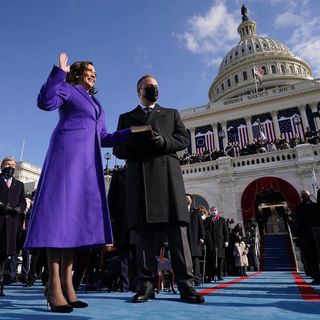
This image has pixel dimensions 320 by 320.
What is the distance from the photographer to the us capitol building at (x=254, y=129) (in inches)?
758

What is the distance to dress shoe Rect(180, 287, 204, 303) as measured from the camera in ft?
9.66

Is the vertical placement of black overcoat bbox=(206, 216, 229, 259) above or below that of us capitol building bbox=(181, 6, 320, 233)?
below

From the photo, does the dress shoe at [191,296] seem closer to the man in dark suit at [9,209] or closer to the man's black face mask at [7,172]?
the man in dark suit at [9,209]

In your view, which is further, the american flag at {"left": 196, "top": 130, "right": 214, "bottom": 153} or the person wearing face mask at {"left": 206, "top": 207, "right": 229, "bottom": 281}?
the american flag at {"left": 196, "top": 130, "right": 214, "bottom": 153}

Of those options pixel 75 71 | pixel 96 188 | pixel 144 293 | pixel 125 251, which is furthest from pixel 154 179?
pixel 125 251

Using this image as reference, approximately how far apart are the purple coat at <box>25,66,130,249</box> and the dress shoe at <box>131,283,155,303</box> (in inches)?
30.4

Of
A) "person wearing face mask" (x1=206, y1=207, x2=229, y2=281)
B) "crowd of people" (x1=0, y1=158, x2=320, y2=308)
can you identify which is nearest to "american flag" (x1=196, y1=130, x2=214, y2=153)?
"person wearing face mask" (x1=206, y1=207, x2=229, y2=281)

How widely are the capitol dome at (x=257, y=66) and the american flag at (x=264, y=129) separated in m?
23.9

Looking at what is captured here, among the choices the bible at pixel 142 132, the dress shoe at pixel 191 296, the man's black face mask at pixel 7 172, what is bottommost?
the dress shoe at pixel 191 296

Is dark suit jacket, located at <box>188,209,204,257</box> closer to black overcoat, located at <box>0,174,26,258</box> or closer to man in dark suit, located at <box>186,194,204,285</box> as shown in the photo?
man in dark suit, located at <box>186,194,204,285</box>

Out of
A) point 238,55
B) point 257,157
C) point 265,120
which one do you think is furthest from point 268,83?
point 257,157

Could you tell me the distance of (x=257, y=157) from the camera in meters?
20.2

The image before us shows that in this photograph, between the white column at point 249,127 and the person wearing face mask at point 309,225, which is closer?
the person wearing face mask at point 309,225

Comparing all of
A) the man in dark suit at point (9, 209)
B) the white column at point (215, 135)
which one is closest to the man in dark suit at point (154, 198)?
the man in dark suit at point (9, 209)
